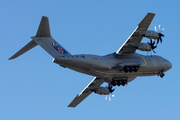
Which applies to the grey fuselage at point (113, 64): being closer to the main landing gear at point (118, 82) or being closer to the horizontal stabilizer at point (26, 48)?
the main landing gear at point (118, 82)

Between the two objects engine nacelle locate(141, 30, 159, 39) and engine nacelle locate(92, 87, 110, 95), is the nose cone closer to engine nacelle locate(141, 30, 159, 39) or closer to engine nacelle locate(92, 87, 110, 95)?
engine nacelle locate(141, 30, 159, 39)

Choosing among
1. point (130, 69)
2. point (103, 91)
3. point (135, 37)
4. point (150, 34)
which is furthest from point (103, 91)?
point (150, 34)

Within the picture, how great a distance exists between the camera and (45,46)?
107 ft

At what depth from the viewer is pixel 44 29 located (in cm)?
3234

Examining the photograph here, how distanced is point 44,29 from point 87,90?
9.90 metres

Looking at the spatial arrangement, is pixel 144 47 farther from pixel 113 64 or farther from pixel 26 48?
pixel 26 48

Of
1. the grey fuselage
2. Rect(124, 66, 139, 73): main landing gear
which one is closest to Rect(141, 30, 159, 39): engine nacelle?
the grey fuselage

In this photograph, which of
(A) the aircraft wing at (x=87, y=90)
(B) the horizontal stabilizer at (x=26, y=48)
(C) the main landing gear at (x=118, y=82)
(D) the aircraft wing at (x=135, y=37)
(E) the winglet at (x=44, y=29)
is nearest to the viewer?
(E) the winglet at (x=44, y=29)

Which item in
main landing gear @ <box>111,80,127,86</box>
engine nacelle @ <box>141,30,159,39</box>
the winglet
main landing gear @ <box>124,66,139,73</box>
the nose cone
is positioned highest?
the winglet

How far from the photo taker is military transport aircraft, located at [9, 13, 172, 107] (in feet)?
106

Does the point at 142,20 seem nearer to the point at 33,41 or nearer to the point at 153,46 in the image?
the point at 153,46

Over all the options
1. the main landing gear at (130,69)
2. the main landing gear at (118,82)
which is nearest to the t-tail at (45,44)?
the main landing gear at (130,69)

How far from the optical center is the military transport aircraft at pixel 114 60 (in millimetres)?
32281

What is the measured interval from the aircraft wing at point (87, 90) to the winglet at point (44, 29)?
792 cm
